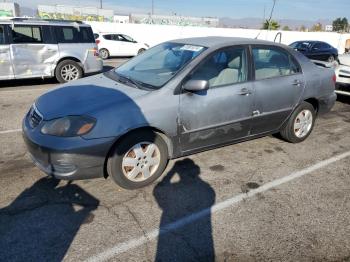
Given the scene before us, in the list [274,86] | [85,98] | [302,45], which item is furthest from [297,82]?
[302,45]

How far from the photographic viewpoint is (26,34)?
886cm

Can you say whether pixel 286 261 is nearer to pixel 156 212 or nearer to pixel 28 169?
pixel 156 212

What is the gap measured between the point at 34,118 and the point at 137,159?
1254 mm

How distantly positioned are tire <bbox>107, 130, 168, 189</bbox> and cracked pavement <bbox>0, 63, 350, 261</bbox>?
140 millimetres

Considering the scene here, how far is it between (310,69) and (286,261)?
10.9 feet

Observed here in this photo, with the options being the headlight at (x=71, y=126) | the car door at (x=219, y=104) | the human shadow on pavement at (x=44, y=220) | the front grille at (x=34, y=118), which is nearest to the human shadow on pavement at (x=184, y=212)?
the car door at (x=219, y=104)

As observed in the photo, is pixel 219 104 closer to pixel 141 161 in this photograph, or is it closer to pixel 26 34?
pixel 141 161

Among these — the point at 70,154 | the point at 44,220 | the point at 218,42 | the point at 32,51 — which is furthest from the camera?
the point at 32,51

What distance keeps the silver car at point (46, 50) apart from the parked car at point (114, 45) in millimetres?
9185

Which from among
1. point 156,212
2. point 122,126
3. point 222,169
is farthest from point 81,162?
point 222,169

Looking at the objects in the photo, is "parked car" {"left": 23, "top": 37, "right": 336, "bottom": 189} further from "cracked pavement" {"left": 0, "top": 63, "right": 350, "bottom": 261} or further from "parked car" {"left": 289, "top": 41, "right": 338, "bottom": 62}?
"parked car" {"left": 289, "top": 41, "right": 338, "bottom": 62}

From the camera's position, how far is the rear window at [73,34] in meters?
9.45

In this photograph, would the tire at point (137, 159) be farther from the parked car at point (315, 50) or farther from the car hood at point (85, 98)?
the parked car at point (315, 50)

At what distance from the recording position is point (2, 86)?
9.25 metres
